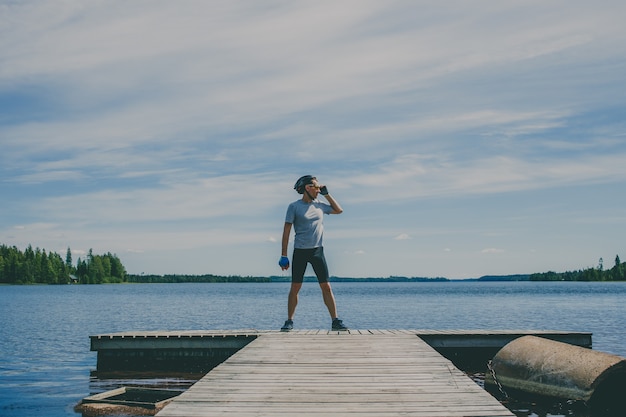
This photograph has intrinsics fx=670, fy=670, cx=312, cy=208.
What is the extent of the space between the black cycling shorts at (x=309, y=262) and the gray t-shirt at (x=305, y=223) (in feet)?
0.31

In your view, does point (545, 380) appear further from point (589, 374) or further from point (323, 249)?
point (323, 249)

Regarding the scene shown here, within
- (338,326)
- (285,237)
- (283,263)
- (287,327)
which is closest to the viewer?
(283,263)

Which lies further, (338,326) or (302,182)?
(338,326)

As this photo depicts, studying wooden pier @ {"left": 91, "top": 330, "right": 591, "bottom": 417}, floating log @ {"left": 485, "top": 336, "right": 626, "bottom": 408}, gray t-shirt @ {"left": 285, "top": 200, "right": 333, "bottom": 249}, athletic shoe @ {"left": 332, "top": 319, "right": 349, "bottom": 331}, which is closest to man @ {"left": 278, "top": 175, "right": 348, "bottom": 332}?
gray t-shirt @ {"left": 285, "top": 200, "right": 333, "bottom": 249}

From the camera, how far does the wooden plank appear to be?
558 centimetres

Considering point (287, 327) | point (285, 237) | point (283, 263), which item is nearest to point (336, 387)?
point (283, 263)

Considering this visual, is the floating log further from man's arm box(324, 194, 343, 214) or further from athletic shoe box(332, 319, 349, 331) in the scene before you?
man's arm box(324, 194, 343, 214)

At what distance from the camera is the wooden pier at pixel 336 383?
5594 mm

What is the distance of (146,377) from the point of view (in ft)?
46.0

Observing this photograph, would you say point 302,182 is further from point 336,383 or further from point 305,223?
point 336,383

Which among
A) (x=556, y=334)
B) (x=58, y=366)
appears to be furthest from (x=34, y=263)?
(x=556, y=334)

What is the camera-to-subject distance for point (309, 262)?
12422mm

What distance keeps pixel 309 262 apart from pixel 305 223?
2.47 feet

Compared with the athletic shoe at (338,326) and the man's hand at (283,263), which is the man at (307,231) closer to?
the man's hand at (283,263)
